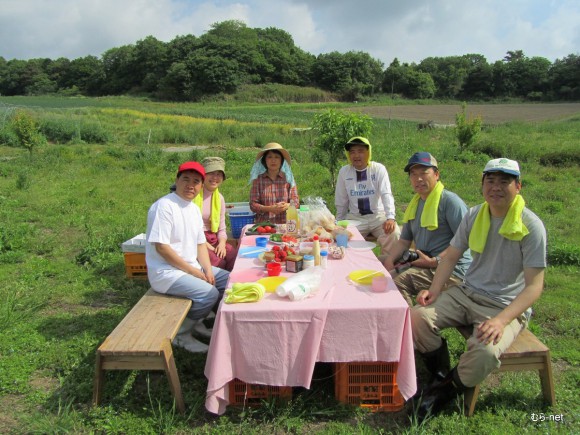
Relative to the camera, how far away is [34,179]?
10.6 metres

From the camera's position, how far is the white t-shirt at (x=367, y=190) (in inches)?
191

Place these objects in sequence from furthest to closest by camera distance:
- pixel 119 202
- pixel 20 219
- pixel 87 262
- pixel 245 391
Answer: pixel 119 202
pixel 20 219
pixel 87 262
pixel 245 391

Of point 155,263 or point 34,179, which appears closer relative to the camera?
point 155,263

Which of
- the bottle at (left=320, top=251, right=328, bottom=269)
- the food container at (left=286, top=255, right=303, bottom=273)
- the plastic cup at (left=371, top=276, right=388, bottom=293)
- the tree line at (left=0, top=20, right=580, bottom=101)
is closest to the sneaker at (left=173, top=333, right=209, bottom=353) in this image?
the food container at (left=286, top=255, right=303, bottom=273)

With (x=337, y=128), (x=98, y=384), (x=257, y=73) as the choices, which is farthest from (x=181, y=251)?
(x=257, y=73)

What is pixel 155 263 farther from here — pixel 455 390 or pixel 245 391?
pixel 455 390

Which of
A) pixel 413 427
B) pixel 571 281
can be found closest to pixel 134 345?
pixel 413 427

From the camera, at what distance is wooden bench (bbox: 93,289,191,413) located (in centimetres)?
260

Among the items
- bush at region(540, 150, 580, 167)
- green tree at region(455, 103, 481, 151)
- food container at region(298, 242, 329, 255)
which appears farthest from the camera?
green tree at region(455, 103, 481, 151)

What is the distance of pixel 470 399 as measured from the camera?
8.84 feet

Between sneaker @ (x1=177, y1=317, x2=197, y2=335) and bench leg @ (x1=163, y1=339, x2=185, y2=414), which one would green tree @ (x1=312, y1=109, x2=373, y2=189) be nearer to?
sneaker @ (x1=177, y1=317, x2=197, y2=335)

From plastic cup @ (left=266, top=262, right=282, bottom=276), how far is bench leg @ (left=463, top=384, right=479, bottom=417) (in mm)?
1510

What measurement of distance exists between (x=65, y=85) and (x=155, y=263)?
349 ft

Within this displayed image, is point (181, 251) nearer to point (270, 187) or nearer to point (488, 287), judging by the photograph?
point (270, 187)
